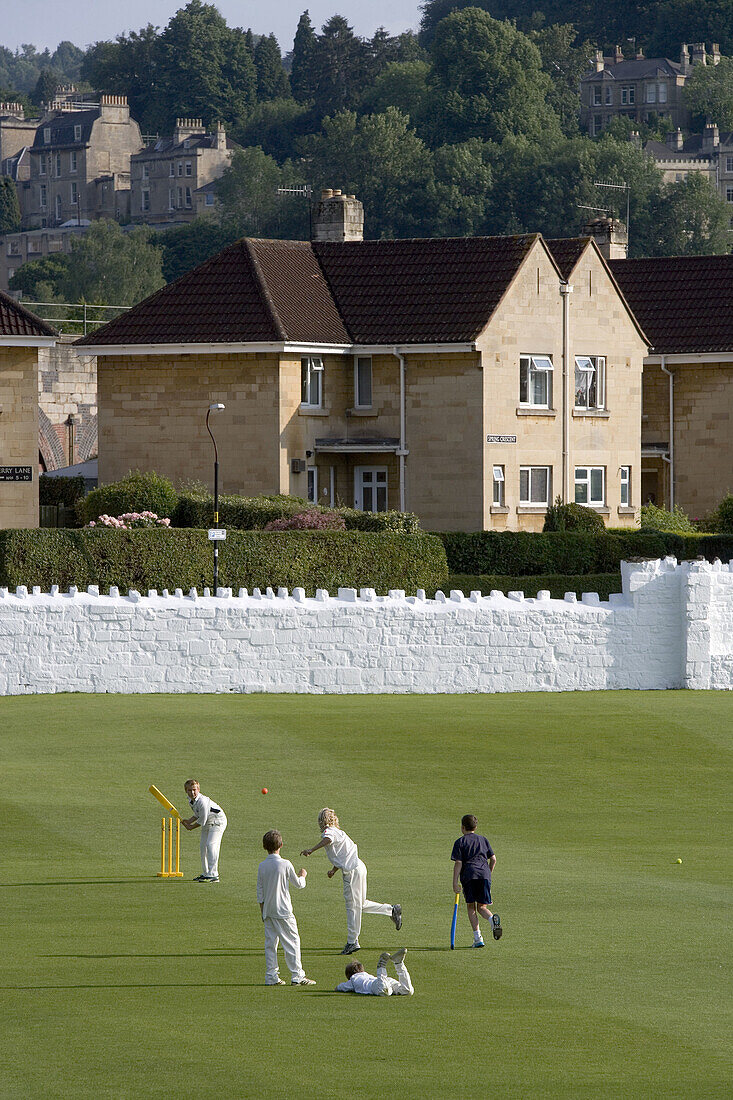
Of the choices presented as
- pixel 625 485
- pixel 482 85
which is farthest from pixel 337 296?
pixel 482 85

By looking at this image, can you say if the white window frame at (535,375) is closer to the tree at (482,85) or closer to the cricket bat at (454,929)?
the cricket bat at (454,929)

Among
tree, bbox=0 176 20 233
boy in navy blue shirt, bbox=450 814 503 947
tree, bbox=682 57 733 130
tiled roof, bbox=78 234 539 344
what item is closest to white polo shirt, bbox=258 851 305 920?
boy in navy blue shirt, bbox=450 814 503 947

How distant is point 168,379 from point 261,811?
28916mm

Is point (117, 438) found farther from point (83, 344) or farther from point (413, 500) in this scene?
point (413, 500)

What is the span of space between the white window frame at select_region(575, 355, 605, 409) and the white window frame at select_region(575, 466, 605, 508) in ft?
5.54

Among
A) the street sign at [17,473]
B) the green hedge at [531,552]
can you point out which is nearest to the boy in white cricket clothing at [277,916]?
the green hedge at [531,552]

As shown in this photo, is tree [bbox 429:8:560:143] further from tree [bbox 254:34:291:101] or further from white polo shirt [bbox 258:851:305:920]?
white polo shirt [bbox 258:851:305:920]

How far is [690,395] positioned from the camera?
57.8 metres

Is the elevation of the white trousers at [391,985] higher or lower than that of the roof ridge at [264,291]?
lower

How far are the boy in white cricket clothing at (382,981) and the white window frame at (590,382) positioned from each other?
39.9 meters

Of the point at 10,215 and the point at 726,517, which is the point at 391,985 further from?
the point at 10,215

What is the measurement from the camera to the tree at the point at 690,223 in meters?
135

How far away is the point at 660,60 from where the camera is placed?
188m

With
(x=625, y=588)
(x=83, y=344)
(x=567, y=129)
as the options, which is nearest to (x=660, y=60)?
(x=567, y=129)
